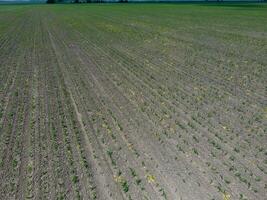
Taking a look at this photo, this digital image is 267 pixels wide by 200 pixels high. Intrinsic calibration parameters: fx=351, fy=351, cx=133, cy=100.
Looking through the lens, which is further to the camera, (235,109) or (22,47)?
(22,47)

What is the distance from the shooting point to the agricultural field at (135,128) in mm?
6223

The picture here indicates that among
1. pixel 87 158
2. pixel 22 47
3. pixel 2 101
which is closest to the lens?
pixel 87 158

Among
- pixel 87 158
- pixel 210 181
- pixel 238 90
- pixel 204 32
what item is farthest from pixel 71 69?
pixel 204 32

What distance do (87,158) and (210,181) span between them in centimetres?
249

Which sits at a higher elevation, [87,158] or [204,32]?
[87,158]

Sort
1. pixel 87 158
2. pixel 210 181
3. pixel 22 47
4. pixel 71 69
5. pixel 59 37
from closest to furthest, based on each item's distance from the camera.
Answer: pixel 210 181 → pixel 87 158 → pixel 71 69 → pixel 22 47 → pixel 59 37

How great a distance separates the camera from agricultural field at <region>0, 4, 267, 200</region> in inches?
245

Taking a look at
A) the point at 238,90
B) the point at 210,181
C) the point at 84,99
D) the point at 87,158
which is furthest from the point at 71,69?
the point at 210,181

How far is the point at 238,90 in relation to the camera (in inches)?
443

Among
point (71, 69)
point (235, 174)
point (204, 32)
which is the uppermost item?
point (235, 174)

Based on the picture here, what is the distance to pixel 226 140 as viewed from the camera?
306 inches

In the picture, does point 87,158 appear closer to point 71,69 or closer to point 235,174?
point 235,174

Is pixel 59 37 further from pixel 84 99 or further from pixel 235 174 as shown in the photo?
pixel 235 174

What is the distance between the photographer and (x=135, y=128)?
28.0 ft
